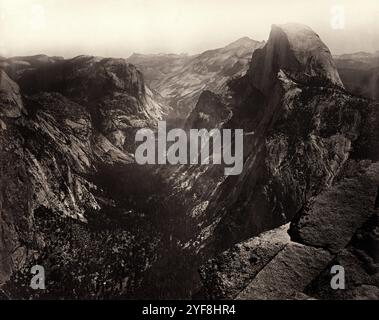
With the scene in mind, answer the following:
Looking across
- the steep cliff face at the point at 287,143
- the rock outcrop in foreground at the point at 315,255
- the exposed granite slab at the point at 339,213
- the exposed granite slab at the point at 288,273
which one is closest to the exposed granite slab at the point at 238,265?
the rock outcrop in foreground at the point at 315,255

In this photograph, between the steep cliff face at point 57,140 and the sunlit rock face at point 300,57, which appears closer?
the steep cliff face at point 57,140

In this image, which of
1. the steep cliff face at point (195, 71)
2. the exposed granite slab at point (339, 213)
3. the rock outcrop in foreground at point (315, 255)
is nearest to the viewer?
the rock outcrop in foreground at point (315, 255)

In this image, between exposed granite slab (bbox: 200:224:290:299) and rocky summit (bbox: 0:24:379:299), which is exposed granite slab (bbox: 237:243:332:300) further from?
exposed granite slab (bbox: 200:224:290:299)

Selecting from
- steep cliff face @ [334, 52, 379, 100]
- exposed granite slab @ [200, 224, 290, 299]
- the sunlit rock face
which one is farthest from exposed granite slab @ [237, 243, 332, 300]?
the sunlit rock face

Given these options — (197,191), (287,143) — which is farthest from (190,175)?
(287,143)

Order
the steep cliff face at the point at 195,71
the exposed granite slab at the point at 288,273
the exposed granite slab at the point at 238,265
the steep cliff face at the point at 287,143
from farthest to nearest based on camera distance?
1. the steep cliff face at the point at 195,71
2. the steep cliff face at the point at 287,143
3. the exposed granite slab at the point at 238,265
4. the exposed granite slab at the point at 288,273

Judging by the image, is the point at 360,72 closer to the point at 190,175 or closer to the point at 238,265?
the point at 190,175

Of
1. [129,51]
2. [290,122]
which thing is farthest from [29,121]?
[290,122]

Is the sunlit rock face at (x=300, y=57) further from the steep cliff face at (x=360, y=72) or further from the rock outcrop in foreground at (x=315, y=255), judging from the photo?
the rock outcrop in foreground at (x=315, y=255)
